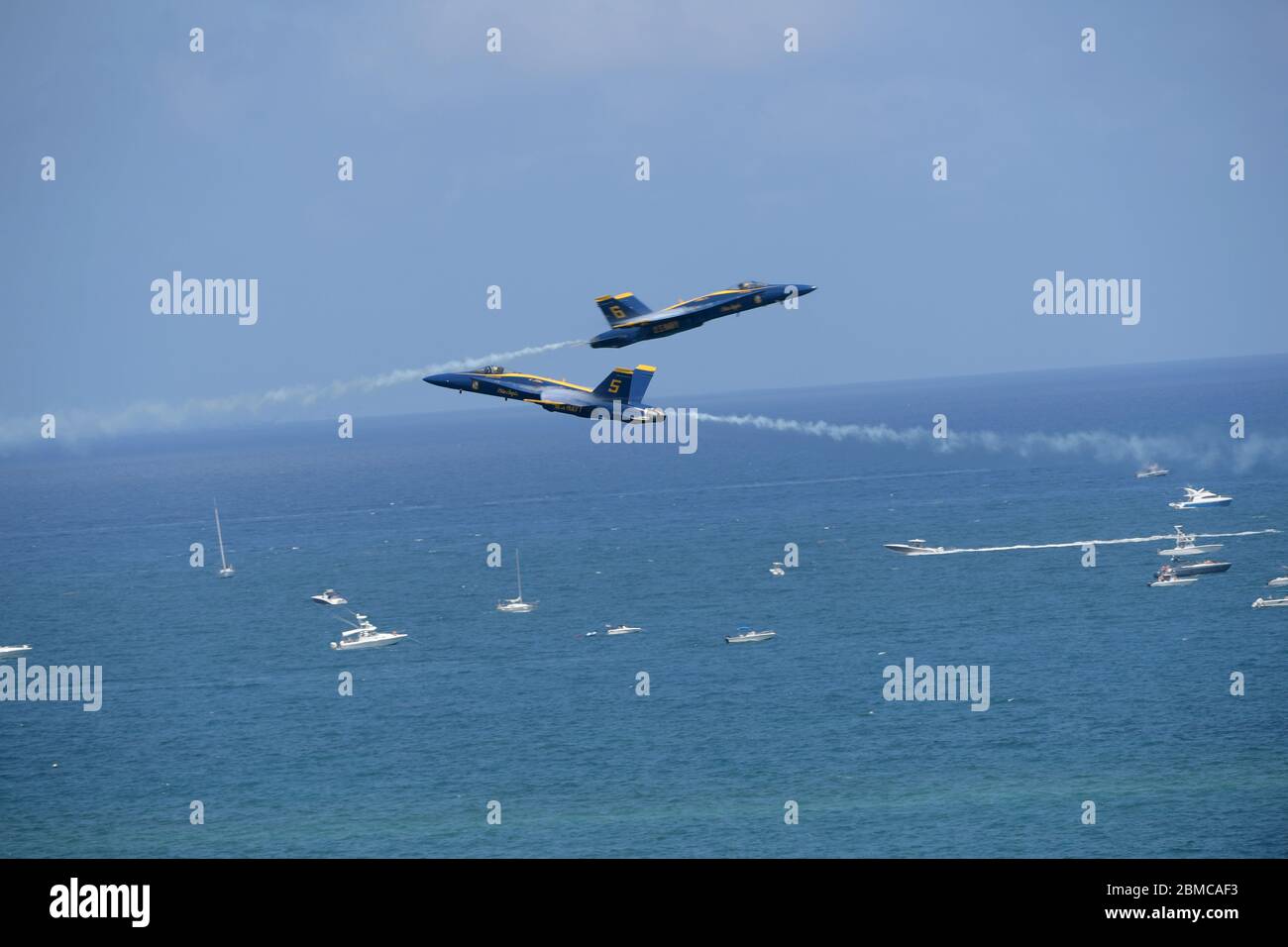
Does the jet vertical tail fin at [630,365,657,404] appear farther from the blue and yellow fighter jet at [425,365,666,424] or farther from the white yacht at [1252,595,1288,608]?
the white yacht at [1252,595,1288,608]

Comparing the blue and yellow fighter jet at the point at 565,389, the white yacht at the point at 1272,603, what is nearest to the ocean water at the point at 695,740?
the white yacht at the point at 1272,603

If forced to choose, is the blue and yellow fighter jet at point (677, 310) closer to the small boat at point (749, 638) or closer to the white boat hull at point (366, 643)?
the small boat at point (749, 638)

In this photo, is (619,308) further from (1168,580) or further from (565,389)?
(1168,580)

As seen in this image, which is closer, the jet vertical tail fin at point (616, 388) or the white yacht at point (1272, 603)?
the jet vertical tail fin at point (616, 388)

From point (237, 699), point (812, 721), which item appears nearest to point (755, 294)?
point (812, 721)

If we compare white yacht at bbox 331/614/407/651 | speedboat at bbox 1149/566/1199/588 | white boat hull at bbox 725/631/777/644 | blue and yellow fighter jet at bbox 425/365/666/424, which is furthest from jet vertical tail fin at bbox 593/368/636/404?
speedboat at bbox 1149/566/1199/588

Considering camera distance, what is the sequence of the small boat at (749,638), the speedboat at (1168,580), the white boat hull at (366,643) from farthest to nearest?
the speedboat at (1168,580) < the white boat hull at (366,643) < the small boat at (749,638)
